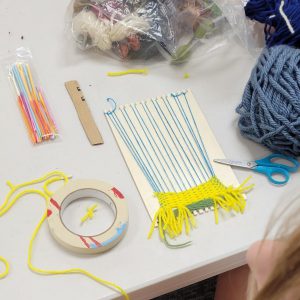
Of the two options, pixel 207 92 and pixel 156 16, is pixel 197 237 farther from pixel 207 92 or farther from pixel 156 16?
pixel 156 16

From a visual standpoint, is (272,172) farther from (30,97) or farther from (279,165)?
A: (30,97)

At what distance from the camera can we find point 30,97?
0.88m

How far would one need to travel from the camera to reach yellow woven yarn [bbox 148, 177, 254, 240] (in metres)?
0.75

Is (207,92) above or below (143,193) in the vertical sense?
above

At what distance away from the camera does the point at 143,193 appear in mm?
781

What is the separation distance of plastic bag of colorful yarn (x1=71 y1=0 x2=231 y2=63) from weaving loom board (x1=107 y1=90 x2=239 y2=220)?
0.42 ft

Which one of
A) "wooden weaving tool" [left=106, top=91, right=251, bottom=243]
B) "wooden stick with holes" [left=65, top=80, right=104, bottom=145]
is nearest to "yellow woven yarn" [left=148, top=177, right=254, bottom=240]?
"wooden weaving tool" [left=106, top=91, right=251, bottom=243]

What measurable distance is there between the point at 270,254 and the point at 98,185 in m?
0.29

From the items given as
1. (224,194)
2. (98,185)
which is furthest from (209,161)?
(98,185)

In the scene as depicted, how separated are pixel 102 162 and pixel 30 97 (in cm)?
18

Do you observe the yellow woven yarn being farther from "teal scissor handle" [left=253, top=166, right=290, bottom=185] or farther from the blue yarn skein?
the blue yarn skein

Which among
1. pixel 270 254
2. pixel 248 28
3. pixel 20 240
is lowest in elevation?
pixel 270 254

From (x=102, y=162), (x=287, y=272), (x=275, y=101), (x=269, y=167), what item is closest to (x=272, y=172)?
(x=269, y=167)

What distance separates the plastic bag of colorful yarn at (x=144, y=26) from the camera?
3.03 ft
